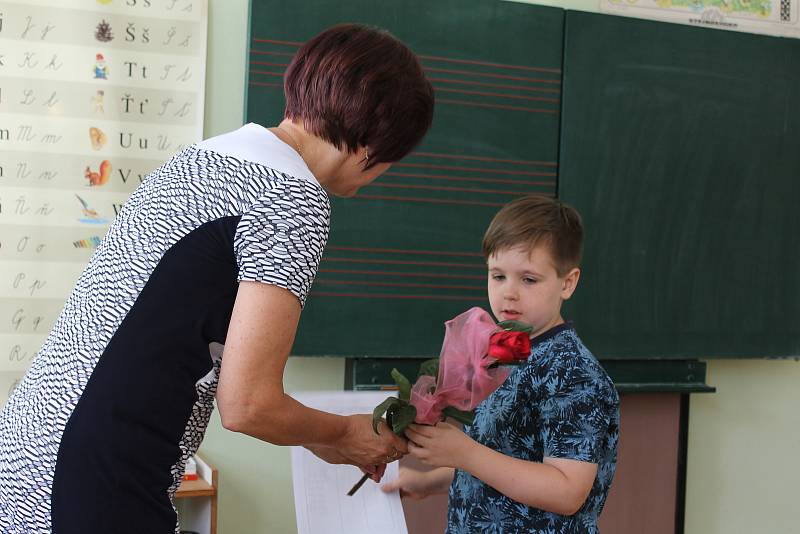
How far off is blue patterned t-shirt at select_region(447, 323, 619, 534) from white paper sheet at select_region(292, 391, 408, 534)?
0.13 metres

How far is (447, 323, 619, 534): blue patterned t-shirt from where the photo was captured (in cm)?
150

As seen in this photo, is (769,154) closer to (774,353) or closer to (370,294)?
(774,353)

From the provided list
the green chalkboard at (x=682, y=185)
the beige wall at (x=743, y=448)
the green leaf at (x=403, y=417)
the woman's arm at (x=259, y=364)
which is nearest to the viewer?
the woman's arm at (x=259, y=364)

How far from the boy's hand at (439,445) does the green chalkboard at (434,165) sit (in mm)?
1302

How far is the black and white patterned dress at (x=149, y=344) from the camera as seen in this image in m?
1.05

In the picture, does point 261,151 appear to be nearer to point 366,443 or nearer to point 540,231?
point 366,443

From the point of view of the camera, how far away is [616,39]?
10.1 ft

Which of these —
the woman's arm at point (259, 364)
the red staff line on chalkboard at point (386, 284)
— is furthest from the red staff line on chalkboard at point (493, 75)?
the woman's arm at point (259, 364)

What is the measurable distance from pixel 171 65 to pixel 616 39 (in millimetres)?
1498

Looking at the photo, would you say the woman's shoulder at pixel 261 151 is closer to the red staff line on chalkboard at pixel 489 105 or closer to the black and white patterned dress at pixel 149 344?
the black and white patterned dress at pixel 149 344

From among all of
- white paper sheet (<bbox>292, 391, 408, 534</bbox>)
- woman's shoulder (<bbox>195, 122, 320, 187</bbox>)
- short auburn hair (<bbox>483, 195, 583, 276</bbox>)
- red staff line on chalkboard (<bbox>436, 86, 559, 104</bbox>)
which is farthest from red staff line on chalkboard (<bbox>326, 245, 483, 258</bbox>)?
woman's shoulder (<bbox>195, 122, 320, 187</bbox>)

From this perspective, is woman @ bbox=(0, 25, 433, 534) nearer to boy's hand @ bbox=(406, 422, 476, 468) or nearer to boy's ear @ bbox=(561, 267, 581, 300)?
boy's hand @ bbox=(406, 422, 476, 468)

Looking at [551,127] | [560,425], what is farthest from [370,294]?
[560,425]

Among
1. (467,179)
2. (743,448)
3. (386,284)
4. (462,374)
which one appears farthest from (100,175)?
(743,448)
